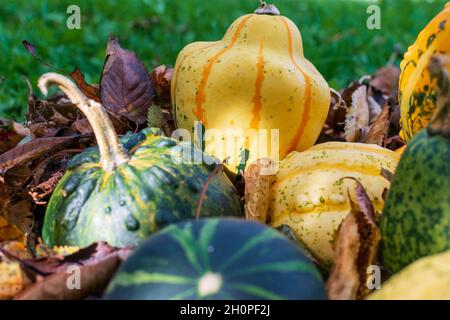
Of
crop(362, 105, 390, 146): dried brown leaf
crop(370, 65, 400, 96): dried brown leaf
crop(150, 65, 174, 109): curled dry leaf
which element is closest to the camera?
crop(362, 105, 390, 146): dried brown leaf

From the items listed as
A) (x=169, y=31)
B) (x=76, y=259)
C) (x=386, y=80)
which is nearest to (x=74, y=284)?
(x=76, y=259)

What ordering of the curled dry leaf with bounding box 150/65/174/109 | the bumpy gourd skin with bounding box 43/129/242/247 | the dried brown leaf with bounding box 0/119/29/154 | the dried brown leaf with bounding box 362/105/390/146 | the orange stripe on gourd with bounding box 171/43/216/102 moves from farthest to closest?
the dried brown leaf with bounding box 0/119/29/154
the curled dry leaf with bounding box 150/65/174/109
the dried brown leaf with bounding box 362/105/390/146
the orange stripe on gourd with bounding box 171/43/216/102
the bumpy gourd skin with bounding box 43/129/242/247

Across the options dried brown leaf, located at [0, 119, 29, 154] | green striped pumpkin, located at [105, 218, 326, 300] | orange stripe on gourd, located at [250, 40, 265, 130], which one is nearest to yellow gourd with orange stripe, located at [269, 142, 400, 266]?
orange stripe on gourd, located at [250, 40, 265, 130]

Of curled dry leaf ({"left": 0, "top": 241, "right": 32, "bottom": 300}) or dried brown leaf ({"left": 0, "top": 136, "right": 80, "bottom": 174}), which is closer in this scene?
curled dry leaf ({"left": 0, "top": 241, "right": 32, "bottom": 300})

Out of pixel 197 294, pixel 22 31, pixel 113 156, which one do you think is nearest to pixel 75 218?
pixel 113 156

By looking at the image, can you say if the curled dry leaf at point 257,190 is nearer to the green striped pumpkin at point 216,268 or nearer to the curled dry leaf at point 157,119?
the curled dry leaf at point 157,119

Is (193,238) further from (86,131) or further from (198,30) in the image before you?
(198,30)

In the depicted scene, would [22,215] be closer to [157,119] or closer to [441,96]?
[157,119]

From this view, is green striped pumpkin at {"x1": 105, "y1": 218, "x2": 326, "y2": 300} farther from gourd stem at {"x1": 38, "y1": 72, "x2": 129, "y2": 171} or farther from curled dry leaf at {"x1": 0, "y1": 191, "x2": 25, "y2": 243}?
curled dry leaf at {"x1": 0, "y1": 191, "x2": 25, "y2": 243}

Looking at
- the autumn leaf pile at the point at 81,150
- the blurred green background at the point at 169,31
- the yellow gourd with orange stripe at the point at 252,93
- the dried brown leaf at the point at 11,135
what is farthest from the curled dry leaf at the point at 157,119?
the blurred green background at the point at 169,31
